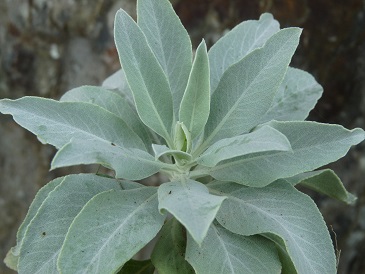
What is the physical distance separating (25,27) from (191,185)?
133 cm

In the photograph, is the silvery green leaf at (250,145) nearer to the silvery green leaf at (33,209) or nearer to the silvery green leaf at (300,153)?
the silvery green leaf at (300,153)

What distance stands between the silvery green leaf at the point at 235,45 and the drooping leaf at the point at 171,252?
230 mm

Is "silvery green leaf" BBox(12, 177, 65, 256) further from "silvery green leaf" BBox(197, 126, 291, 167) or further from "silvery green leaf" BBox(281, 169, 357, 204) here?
"silvery green leaf" BBox(281, 169, 357, 204)

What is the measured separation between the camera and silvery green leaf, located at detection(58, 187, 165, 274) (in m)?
0.62

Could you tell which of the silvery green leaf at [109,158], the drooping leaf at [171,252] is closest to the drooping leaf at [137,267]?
the drooping leaf at [171,252]

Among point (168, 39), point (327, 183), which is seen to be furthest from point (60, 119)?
point (327, 183)

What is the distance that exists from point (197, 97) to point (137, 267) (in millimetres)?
312

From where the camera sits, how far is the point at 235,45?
0.85 m

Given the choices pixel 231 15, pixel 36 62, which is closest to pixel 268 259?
pixel 231 15

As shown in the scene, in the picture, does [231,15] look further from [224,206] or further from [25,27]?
[224,206]

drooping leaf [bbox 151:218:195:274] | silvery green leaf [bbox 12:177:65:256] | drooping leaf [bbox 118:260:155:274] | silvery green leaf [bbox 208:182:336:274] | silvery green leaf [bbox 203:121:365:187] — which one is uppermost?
silvery green leaf [bbox 203:121:365:187]

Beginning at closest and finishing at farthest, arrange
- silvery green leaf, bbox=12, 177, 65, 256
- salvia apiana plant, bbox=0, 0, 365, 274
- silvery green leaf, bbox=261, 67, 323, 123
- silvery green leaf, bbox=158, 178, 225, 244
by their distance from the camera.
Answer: silvery green leaf, bbox=158, 178, 225, 244, salvia apiana plant, bbox=0, 0, 365, 274, silvery green leaf, bbox=12, 177, 65, 256, silvery green leaf, bbox=261, 67, 323, 123

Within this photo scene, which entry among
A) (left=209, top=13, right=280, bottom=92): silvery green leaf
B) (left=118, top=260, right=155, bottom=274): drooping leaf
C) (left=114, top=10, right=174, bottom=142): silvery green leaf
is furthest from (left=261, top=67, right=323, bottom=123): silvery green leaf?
(left=118, top=260, right=155, bottom=274): drooping leaf

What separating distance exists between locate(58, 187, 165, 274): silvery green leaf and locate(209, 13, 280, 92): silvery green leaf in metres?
0.25
